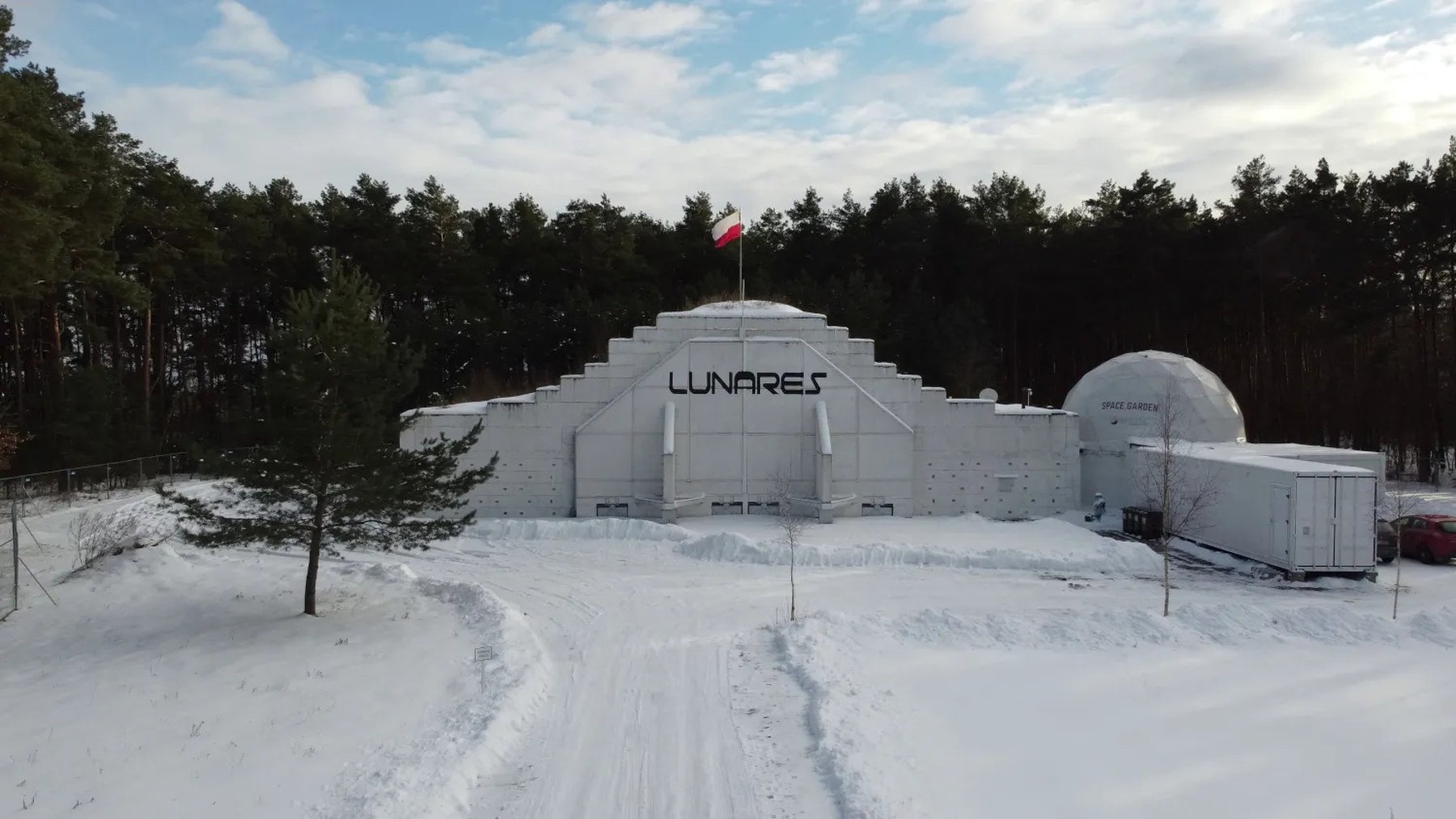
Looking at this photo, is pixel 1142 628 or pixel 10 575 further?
pixel 10 575

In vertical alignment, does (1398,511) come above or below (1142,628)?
above

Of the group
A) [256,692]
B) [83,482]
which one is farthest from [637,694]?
[83,482]

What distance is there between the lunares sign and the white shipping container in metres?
13.9

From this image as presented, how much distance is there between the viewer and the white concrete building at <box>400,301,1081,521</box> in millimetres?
29891

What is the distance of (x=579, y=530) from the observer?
27203mm

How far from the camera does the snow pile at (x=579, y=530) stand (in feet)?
87.5

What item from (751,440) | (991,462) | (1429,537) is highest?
(751,440)

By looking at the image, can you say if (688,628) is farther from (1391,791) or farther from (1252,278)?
(1252,278)

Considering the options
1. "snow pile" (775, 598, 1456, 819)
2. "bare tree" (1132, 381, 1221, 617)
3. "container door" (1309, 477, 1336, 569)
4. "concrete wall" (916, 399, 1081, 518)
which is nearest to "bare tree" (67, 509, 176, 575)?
"snow pile" (775, 598, 1456, 819)

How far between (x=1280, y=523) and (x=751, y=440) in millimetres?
16237

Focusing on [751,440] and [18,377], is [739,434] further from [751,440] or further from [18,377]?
[18,377]

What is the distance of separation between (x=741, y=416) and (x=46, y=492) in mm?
25006

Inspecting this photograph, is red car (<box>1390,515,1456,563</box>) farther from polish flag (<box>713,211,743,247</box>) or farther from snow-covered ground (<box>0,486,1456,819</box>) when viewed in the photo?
polish flag (<box>713,211,743,247</box>)

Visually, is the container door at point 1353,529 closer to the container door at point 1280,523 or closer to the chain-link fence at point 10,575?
the container door at point 1280,523
